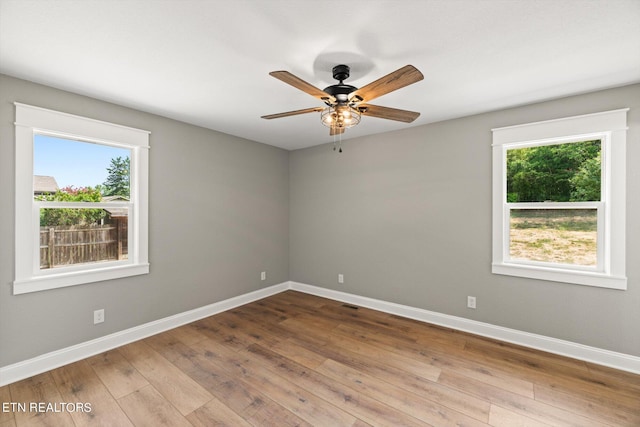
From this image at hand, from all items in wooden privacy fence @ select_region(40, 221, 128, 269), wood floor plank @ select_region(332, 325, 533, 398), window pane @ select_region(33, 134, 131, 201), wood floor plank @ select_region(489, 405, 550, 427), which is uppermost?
window pane @ select_region(33, 134, 131, 201)

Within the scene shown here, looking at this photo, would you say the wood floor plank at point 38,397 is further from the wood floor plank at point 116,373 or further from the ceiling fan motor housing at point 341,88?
the ceiling fan motor housing at point 341,88

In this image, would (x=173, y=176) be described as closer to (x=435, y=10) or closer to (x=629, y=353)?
(x=435, y=10)

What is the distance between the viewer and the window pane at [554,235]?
2.56 metres

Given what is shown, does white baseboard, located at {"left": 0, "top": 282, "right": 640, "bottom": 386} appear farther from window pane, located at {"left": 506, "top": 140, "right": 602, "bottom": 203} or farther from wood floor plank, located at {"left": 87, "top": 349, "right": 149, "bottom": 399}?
window pane, located at {"left": 506, "top": 140, "right": 602, "bottom": 203}

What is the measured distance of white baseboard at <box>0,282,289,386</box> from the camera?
217 centimetres

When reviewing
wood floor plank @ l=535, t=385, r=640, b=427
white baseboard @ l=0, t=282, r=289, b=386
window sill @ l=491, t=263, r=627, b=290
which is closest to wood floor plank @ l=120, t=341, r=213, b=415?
white baseboard @ l=0, t=282, r=289, b=386

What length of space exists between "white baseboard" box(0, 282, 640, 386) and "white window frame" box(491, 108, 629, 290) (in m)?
0.62

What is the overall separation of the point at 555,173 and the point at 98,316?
4.78 metres

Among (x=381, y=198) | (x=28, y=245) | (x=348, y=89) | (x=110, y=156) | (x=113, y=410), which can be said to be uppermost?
(x=348, y=89)

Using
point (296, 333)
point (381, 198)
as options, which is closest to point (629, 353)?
point (381, 198)

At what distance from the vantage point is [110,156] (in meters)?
2.83

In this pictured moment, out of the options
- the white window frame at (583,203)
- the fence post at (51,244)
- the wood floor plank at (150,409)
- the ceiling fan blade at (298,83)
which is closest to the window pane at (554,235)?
the white window frame at (583,203)

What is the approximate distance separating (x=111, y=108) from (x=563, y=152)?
15.1ft

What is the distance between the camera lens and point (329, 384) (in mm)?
2146
